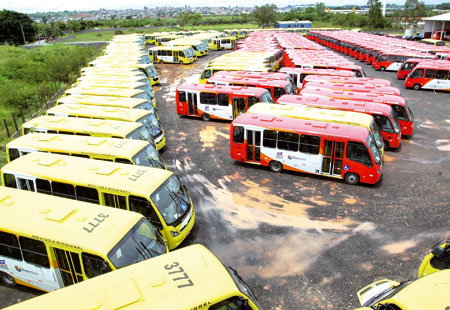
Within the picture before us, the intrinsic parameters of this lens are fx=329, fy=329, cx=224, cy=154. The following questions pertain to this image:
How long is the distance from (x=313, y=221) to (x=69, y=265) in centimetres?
799

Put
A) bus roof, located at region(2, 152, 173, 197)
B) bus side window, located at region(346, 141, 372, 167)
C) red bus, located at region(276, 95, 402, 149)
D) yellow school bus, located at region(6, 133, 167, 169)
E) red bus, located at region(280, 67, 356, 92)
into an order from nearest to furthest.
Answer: bus roof, located at region(2, 152, 173, 197) < yellow school bus, located at region(6, 133, 167, 169) < bus side window, located at region(346, 141, 372, 167) < red bus, located at region(276, 95, 402, 149) < red bus, located at region(280, 67, 356, 92)

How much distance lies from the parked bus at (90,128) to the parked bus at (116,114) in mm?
973

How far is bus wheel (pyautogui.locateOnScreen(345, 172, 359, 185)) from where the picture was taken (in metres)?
14.1

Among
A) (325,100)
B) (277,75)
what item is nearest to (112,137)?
(325,100)

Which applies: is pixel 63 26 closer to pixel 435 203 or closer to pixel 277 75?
pixel 277 75

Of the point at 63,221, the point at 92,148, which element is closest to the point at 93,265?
the point at 63,221

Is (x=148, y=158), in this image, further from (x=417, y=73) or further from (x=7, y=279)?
(x=417, y=73)

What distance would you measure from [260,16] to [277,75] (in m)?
83.4

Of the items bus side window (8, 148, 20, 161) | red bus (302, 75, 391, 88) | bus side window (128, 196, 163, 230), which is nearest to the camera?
bus side window (128, 196, 163, 230)

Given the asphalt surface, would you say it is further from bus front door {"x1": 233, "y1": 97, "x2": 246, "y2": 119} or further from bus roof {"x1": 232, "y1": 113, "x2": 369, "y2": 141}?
bus front door {"x1": 233, "y1": 97, "x2": 246, "y2": 119}

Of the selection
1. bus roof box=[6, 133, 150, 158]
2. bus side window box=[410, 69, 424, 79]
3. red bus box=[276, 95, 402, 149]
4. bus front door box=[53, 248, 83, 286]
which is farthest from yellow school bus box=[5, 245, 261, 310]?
bus side window box=[410, 69, 424, 79]

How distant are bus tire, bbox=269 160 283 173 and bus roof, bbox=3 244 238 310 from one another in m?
9.29

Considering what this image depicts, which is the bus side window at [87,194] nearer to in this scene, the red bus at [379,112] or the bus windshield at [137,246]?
the bus windshield at [137,246]

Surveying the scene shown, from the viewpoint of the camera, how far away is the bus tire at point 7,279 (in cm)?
894
